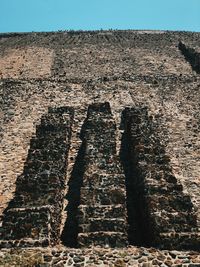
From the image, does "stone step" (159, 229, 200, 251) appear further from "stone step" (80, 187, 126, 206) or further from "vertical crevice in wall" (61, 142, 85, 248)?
"vertical crevice in wall" (61, 142, 85, 248)

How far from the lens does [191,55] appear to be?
1942 centimetres

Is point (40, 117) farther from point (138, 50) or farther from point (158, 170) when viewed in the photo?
point (138, 50)

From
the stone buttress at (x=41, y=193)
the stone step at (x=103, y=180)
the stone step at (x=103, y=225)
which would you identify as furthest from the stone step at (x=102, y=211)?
the stone step at (x=103, y=180)

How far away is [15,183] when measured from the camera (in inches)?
391

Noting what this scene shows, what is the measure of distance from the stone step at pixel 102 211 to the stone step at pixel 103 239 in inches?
17.4

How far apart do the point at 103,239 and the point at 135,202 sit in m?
1.63

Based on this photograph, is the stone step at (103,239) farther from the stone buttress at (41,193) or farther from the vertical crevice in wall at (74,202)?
the stone buttress at (41,193)

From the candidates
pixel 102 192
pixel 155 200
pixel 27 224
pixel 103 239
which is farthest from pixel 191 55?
pixel 27 224

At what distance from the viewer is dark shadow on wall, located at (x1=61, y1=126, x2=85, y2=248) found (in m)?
Answer: 8.43

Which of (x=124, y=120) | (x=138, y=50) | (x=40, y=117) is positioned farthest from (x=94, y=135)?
(x=138, y=50)

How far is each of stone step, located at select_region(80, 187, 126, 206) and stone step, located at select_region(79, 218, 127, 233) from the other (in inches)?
20.7

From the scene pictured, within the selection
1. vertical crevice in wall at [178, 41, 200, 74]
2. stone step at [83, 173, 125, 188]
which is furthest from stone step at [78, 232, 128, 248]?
vertical crevice in wall at [178, 41, 200, 74]

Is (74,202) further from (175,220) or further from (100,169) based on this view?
(175,220)

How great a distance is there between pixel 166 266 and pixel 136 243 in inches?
46.5
